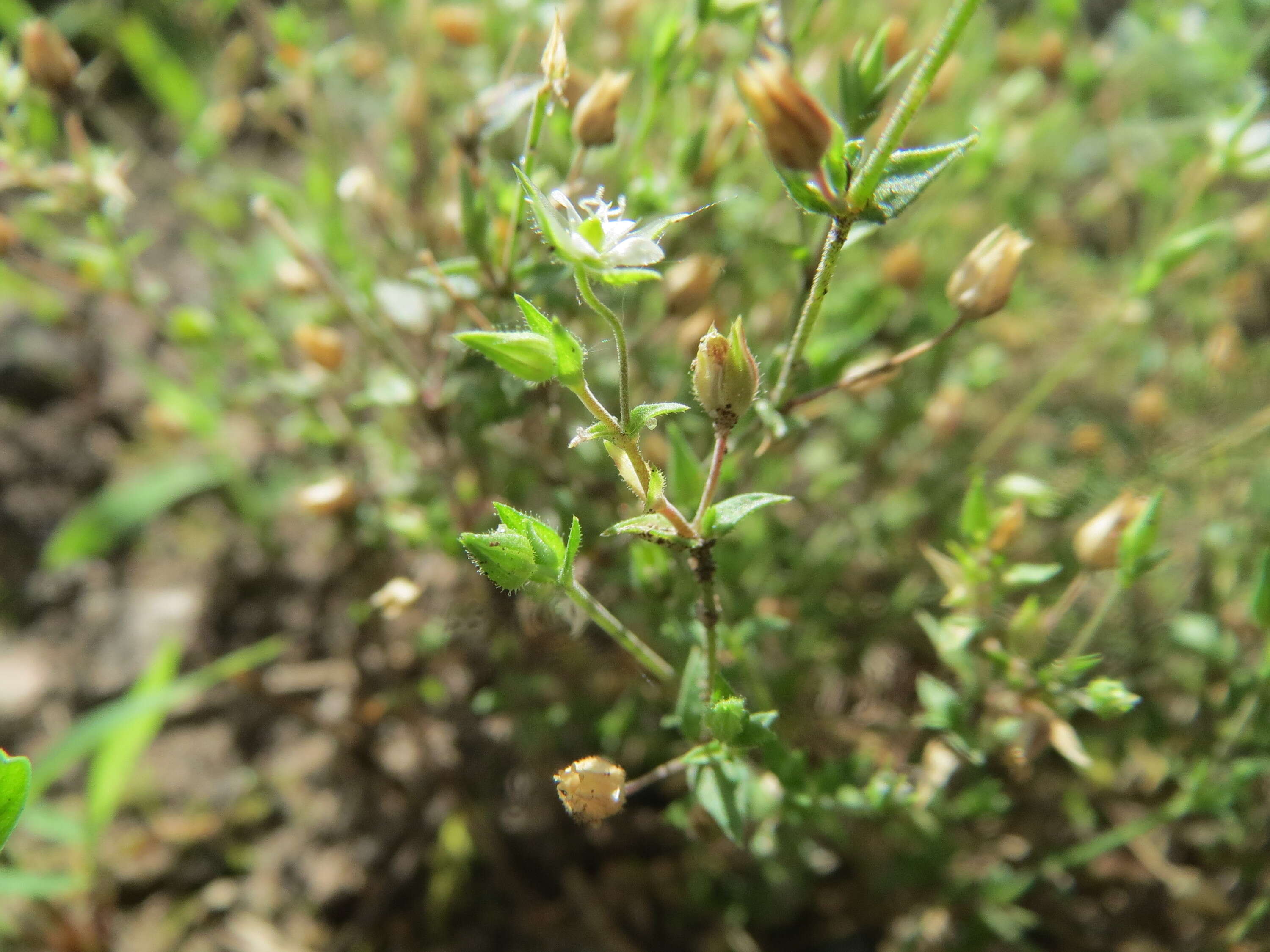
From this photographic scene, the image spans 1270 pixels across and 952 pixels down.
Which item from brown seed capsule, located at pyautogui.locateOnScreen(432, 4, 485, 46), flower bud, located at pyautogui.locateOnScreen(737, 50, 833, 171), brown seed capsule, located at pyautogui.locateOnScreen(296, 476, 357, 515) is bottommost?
brown seed capsule, located at pyautogui.locateOnScreen(296, 476, 357, 515)

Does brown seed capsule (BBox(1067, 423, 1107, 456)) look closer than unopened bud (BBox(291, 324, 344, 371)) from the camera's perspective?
No

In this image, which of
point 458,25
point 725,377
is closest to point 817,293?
point 725,377

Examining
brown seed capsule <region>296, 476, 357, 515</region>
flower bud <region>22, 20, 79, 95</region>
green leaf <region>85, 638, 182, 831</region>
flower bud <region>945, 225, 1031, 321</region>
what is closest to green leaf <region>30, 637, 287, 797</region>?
green leaf <region>85, 638, 182, 831</region>

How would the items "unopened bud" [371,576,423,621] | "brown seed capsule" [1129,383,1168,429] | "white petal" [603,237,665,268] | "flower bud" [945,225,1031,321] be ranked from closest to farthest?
"white petal" [603,237,665,268] < "flower bud" [945,225,1031,321] < "unopened bud" [371,576,423,621] < "brown seed capsule" [1129,383,1168,429]

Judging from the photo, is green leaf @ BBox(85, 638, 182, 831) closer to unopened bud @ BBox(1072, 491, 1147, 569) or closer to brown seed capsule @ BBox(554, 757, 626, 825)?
brown seed capsule @ BBox(554, 757, 626, 825)

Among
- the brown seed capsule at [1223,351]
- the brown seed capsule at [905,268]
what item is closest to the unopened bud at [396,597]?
the brown seed capsule at [905,268]

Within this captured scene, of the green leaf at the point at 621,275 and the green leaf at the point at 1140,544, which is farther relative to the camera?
the green leaf at the point at 1140,544

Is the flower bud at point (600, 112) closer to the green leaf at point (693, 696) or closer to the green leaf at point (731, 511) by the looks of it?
the green leaf at point (731, 511)
